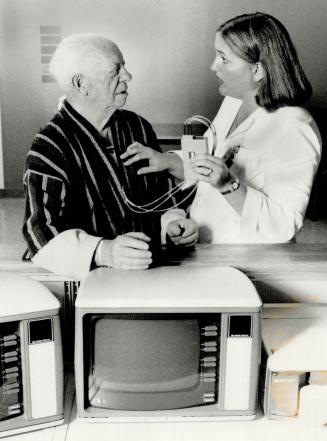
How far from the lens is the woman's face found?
1.48m

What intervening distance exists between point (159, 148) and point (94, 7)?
0.40 meters

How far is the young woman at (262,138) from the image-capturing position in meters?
1.46

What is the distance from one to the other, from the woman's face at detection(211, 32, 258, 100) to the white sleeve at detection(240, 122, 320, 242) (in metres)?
0.15

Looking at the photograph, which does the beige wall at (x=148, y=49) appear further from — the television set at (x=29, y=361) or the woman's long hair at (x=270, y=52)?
the television set at (x=29, y=361)

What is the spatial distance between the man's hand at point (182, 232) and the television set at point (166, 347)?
1.11 feet

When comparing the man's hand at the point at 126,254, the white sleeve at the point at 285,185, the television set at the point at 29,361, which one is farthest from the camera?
the white sleeve at the point at 285,185

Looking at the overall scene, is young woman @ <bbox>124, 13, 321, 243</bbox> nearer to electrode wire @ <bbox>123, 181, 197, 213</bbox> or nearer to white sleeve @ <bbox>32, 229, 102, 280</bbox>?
electrode wire @ <bbox>123, 181, 197, 213</bbox>

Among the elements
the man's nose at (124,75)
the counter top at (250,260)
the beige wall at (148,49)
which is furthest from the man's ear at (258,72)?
the counter top at (250,260)

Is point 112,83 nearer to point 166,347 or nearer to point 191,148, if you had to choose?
point 191,148

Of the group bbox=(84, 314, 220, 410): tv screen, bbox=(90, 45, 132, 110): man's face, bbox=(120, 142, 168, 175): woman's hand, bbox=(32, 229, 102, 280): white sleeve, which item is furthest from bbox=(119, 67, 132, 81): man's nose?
bbox=(84, 314, 220, 410): tv screen

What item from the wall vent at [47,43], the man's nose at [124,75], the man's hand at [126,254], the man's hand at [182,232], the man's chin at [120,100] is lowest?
the man's hand at [182,232]

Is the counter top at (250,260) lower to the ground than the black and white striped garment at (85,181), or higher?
lower

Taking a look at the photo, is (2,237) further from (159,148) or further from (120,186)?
(159,148)

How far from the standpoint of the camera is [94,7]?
146 cm
